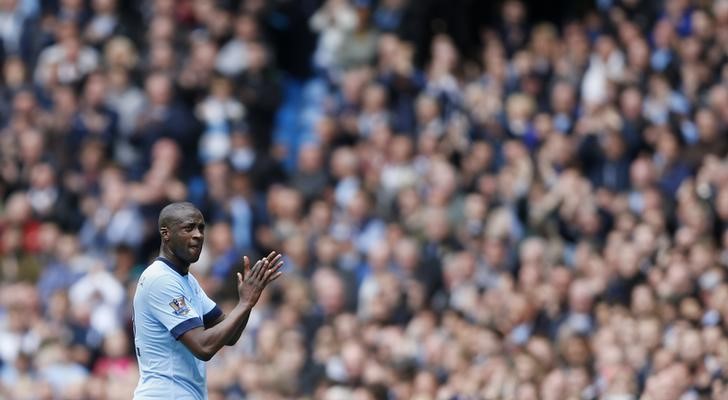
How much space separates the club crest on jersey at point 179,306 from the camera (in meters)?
8.84

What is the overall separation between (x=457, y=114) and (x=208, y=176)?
3045 mm

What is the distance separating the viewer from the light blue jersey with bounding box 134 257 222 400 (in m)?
8.84

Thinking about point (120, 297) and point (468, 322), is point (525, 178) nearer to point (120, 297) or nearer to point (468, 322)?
point (468, 322)

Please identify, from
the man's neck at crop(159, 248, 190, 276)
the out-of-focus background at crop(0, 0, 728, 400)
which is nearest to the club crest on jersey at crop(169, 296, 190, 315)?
the man's neck at crop(159, 248, 190, 276)

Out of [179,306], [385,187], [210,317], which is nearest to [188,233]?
[179,306]

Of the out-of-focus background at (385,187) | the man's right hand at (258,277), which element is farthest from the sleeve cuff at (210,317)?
the out-of-focus background at (385,187)

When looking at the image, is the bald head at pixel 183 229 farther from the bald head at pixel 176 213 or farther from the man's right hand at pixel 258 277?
the man's right hand at pixel 258 277

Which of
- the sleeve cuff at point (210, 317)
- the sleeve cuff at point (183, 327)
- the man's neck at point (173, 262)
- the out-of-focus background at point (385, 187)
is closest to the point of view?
the sleeve cuff at point (183, 327)

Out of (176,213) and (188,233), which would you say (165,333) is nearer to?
(188,233)

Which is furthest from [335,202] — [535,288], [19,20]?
[19,20]

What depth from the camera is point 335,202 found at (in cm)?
1772

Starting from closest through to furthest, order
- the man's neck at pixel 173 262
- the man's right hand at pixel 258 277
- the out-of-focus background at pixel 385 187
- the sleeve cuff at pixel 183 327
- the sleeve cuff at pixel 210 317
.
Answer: the man's right hand at pixel 258 277, the sleeve cuff at pixel 183 327, the man's neck at pixel 173 262, the sleeve cuff at pixel 210 317, the out-of-focus background at pixel 385 187

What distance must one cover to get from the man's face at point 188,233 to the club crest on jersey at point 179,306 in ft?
0.85

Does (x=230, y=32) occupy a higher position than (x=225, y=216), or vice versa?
(x=230, y=32)
